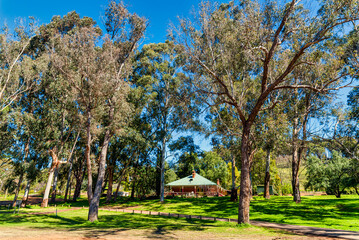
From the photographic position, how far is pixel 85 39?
1527cm

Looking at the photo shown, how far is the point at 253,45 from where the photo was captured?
1355cm

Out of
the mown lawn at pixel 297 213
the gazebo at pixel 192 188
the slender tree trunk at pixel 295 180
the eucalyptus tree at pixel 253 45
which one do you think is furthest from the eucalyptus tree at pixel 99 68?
the gazebo at pixel 192 188

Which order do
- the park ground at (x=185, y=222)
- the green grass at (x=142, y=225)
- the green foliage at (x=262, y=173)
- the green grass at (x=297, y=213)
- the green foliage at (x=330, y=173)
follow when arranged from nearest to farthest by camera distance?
the park ground at (x=185, y=222) → the green grass at (x=142, y=225) → the green grass at (x=297, y=213) → the green foliage at (x=330, y=173) → the green foliage at (x=262, y=173)

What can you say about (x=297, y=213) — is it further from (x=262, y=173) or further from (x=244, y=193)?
(x=262, y=173)

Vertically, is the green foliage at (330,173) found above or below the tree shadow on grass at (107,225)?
above

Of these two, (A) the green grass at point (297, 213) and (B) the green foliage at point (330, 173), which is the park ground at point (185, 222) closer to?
(A) the green grass at point (297, 213)

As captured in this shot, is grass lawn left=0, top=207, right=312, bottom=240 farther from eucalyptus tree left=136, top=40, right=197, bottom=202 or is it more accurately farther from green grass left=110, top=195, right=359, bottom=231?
eucalyptus tree left=136, top=40, right=197, bottom=202

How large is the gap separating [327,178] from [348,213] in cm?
1409

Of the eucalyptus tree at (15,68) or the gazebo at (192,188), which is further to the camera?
the gazebo at (192,188)

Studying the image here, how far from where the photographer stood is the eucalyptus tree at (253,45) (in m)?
11.6

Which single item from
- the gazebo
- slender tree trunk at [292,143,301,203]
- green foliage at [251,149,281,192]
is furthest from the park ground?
green foliage at [251,149,281,192]

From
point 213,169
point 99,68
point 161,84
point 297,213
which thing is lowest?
point 297,213

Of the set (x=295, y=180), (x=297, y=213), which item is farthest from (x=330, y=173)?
(x=297, y=213)

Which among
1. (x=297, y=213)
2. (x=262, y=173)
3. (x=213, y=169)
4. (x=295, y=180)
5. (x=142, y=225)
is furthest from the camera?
(x=213, y=169)
